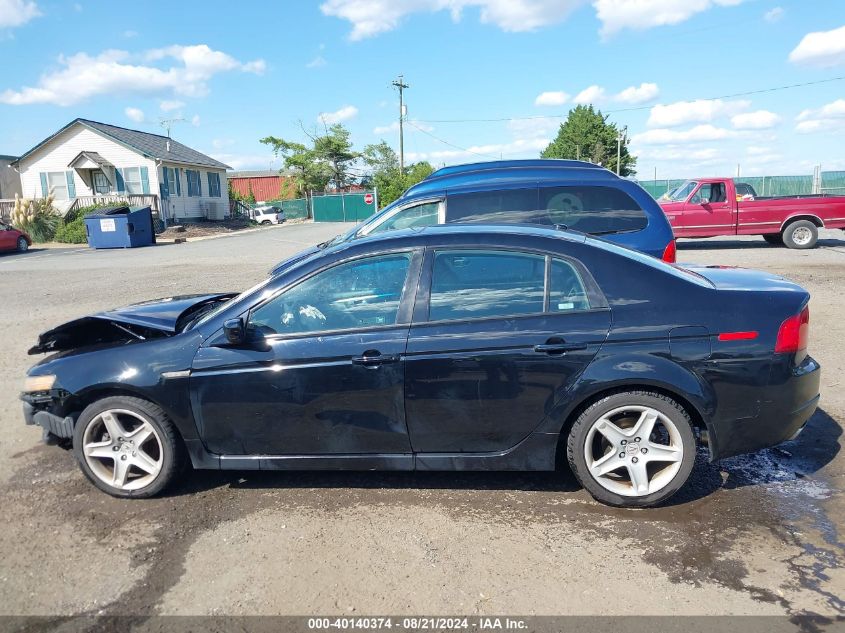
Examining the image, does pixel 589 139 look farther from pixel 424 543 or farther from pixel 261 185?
pixel 424 543

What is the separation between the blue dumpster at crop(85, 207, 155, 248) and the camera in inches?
1030

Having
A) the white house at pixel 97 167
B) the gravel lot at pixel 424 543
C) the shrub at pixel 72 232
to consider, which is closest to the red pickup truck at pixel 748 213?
the gravel lot at pixel 424 543

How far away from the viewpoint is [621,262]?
3672 millimetres

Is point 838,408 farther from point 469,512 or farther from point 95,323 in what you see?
point 95,323

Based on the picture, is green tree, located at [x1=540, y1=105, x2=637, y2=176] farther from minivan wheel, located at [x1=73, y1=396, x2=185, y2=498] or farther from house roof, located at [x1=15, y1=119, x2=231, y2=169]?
minivan wheel, located at [x1=73, y1=396, x2=185, y2=498]

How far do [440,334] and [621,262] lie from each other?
111 cm

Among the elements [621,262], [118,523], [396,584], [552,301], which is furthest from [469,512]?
[118,523]

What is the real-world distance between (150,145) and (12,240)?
1578 cm

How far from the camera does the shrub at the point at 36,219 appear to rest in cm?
2972

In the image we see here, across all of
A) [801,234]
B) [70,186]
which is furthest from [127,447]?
[70,186]

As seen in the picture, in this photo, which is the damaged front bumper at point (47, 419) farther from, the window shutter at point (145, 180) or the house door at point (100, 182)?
the house door at point (100, 182)

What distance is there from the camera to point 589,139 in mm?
70562

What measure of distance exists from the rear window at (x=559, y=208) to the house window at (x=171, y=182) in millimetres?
34786

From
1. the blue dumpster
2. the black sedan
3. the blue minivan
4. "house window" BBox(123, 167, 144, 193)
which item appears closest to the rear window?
the blue minivan
